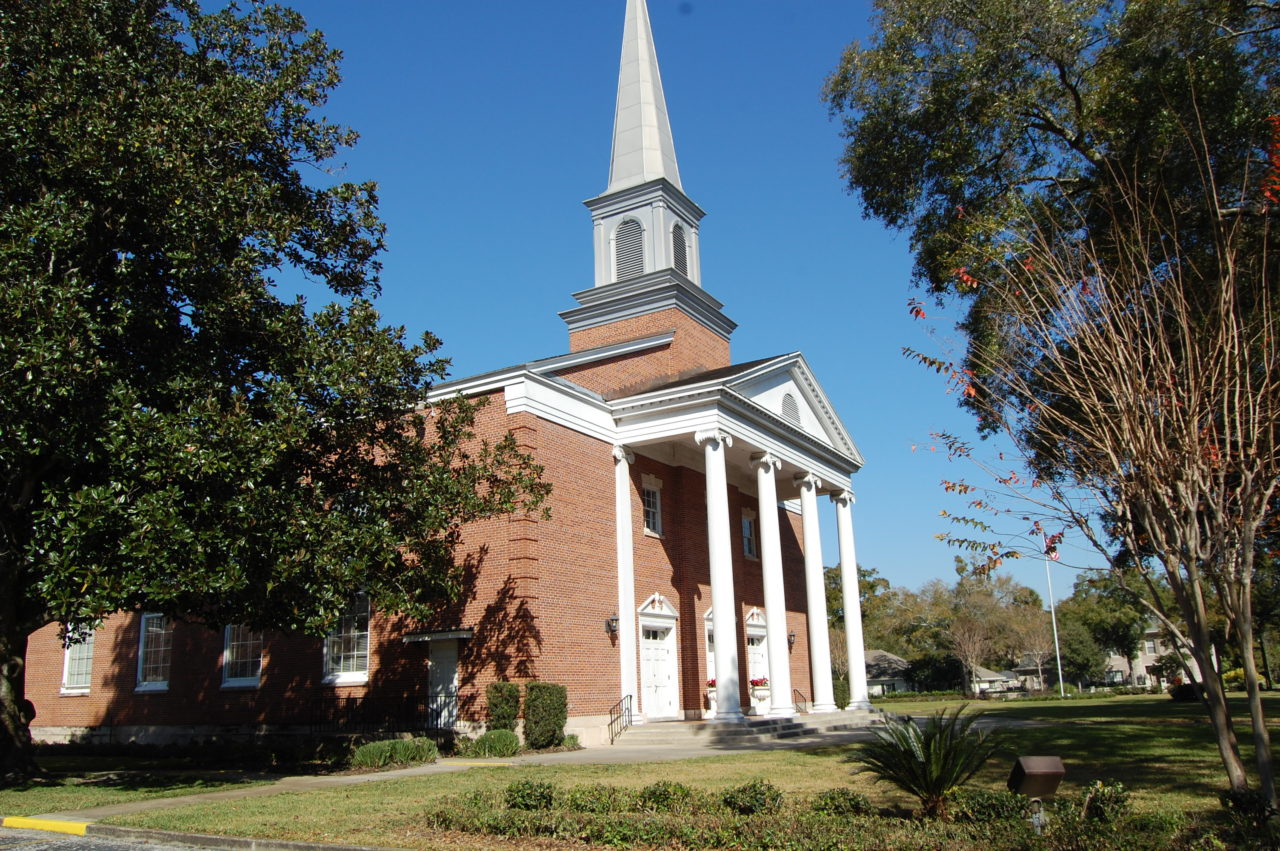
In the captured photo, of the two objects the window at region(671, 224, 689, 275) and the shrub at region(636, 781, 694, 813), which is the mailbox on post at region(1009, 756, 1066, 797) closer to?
the shrub at region(636, 781, 694, 813)

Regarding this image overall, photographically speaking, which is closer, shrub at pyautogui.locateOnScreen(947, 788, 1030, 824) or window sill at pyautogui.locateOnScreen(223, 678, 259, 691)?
shrub at pyautogui.locateOnScreen(947, 788, 1030, 824)

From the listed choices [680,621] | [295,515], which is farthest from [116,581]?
[680,621]

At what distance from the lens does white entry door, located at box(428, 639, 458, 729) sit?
69.0 feet

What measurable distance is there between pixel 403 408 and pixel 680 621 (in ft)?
40.7

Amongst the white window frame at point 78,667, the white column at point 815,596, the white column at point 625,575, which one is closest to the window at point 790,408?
the white column at point 815,596

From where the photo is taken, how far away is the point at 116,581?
13430mm

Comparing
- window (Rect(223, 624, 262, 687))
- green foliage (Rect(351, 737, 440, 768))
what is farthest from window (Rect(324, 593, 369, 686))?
green foliage (Rect(351, 737, 440, 768))

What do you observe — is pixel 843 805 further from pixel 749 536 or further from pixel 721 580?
pixel 749 536

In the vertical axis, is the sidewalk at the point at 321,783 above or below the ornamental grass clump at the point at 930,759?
below

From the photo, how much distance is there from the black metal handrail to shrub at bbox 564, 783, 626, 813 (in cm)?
1156

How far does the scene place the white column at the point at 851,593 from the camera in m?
28.9

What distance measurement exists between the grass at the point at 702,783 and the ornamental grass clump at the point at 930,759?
0.48 meters

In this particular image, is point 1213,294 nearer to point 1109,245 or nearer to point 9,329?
point 1109,245

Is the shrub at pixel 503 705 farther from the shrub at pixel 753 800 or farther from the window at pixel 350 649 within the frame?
the shrub at pixel 753 800
